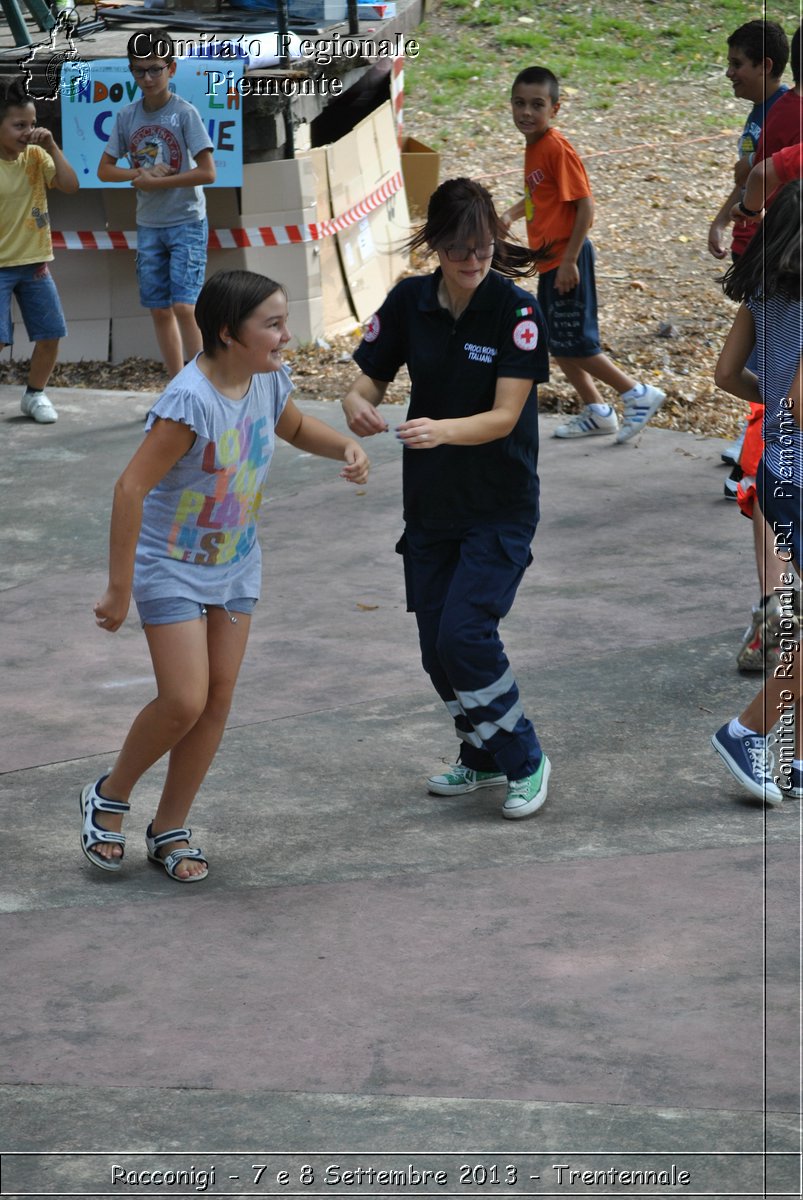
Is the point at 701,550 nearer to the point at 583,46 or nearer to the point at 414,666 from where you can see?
the point at 414,666

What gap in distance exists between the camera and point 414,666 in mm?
5871

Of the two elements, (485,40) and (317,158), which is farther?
(485,40)

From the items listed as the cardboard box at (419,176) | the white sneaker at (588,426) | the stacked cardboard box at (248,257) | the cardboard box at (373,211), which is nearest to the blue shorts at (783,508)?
the white sneaker at (588,426)

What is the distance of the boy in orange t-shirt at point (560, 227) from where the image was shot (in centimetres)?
786

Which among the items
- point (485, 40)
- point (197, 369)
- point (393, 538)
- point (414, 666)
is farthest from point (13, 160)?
point (485, 40)

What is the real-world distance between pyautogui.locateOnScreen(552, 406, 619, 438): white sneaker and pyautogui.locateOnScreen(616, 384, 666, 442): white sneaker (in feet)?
0.57

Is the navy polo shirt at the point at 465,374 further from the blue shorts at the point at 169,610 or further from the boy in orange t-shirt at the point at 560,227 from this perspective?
the boy in orange t-shirt at the point at 560,227

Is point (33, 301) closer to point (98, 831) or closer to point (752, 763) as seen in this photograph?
point (98, 831)

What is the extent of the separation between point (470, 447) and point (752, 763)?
1297 millimetres

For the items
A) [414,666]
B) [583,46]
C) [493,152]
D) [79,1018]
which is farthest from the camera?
[583,46]

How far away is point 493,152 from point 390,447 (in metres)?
8.43

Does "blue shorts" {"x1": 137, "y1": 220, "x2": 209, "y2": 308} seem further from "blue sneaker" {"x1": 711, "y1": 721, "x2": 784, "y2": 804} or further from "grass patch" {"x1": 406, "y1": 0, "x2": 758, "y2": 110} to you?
"grass patch" {"x1": 406, "y1": 0, "x2": 758, "y2": 110}

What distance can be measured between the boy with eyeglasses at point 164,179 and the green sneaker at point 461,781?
177 inches

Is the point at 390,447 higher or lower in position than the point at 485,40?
lower
